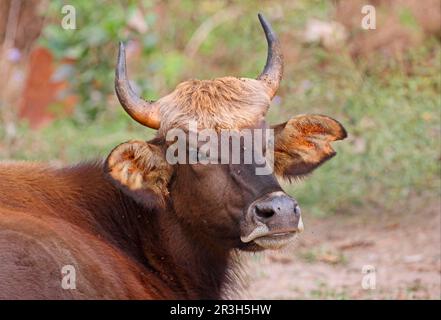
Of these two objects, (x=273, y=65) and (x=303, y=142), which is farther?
(x=273, y=65)

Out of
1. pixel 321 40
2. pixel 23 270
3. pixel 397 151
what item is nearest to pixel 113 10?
pixel 321 40

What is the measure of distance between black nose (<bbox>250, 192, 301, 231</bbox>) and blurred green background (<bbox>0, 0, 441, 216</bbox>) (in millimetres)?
5461

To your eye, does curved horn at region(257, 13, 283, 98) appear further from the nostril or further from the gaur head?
the nostril

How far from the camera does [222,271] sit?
7.11m

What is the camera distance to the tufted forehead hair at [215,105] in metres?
6.79

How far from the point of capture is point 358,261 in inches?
407

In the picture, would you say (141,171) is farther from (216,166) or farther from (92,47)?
(92,47)

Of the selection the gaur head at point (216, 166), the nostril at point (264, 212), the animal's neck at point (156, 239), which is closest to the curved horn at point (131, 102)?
the gaur head at point (216, 166)

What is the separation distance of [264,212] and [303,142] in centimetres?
106

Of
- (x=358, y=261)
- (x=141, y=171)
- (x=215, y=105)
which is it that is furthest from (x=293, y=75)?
(x=141, y=171)

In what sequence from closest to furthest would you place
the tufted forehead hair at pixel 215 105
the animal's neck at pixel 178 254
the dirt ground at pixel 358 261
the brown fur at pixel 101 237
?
the brown fur at pixel 101 237 < the tufted forehead hair at pixel 215 105 < the animal's neck at pixel 178 254 < the dirt ground at pixel 358 261

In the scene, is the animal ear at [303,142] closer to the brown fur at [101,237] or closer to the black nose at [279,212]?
the brown fur at [101,237]

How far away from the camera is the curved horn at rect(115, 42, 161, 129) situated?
6.87 m

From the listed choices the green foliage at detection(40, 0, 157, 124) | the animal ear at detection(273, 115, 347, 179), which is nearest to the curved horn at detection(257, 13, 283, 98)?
the animal ear at detection(273, 115, 347, 179)
